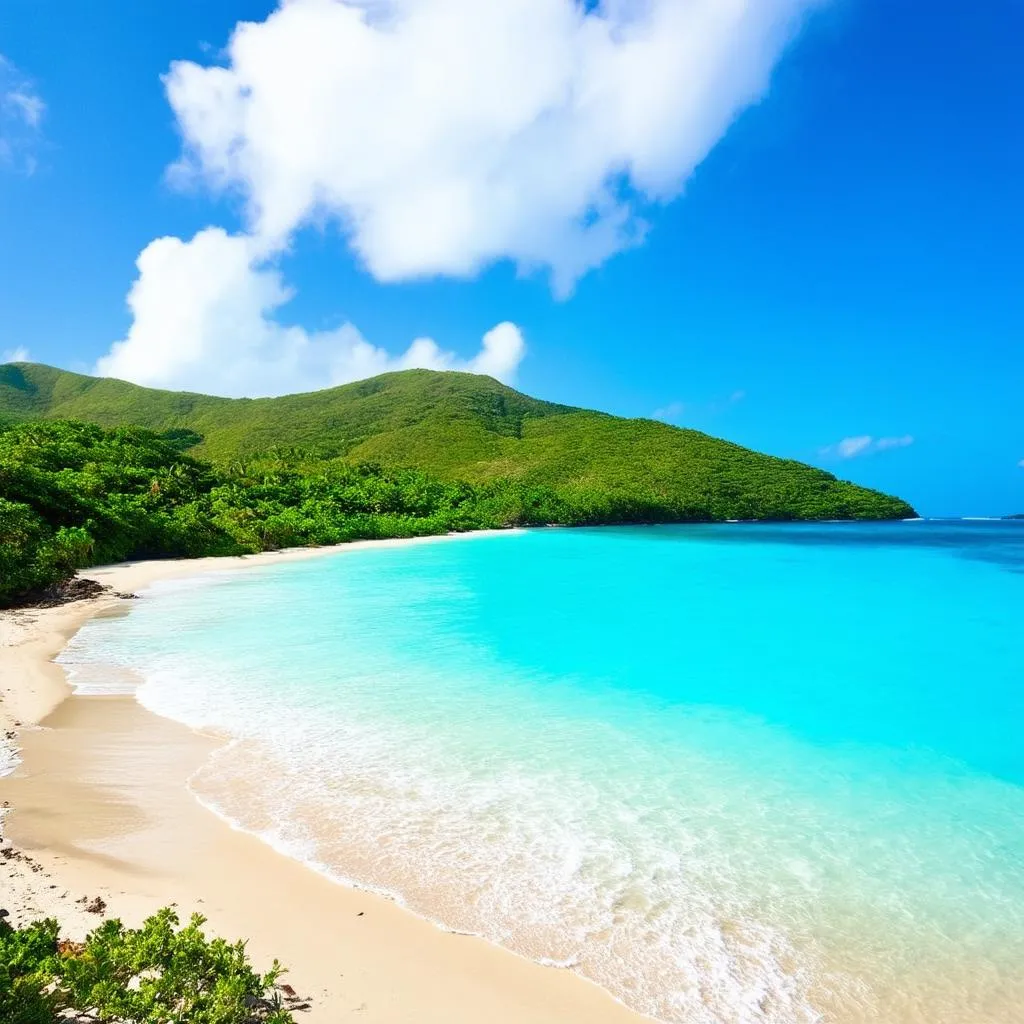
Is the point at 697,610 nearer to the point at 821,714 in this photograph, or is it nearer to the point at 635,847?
the point at 821,714

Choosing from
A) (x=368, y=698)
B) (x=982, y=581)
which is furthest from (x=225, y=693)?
(x=982, y=581)

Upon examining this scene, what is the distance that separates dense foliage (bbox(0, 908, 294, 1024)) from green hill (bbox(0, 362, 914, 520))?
68.2m

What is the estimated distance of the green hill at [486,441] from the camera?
84312mm

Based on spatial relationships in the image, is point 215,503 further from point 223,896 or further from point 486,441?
point 486,441

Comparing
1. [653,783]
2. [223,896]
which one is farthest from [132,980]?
[653,783]

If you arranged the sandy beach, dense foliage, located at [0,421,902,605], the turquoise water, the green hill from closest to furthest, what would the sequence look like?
the sandy beach < the turquoise water < dense foliage, located at [0,421,902,605] < the green hill

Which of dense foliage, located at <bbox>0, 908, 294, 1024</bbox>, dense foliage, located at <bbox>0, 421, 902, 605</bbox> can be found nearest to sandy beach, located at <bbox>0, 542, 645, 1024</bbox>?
dense foliage, located at <bbox>0, 908, 294, 1024</bbox>

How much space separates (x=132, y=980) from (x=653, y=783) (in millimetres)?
4852

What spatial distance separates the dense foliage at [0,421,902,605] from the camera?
21.6m

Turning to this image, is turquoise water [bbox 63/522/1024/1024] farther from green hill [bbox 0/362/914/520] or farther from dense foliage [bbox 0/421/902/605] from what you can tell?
green hill [bbox 0/362/914/520]

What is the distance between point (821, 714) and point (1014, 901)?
5.12m

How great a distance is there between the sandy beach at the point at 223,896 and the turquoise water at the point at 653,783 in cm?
25

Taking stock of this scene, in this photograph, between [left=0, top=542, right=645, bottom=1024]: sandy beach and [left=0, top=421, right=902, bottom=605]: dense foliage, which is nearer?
[left=0, top=542, right=645, bottom=1024]: sandy beach

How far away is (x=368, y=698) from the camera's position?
9.46 meters
